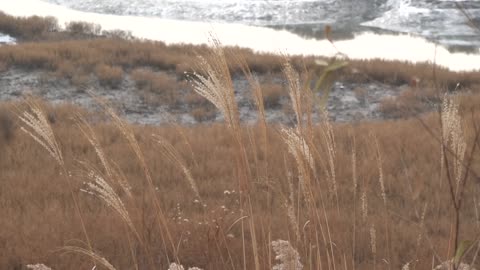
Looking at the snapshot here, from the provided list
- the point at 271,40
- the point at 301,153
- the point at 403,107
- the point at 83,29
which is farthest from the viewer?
the point at 271,40

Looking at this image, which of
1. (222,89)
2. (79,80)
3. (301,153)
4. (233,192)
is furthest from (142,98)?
(222,89)

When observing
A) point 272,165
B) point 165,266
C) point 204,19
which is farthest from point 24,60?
point 204,19

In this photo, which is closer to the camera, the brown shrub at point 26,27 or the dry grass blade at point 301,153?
the dry grass blade at point 301,153

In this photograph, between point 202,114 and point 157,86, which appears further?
point 157,86

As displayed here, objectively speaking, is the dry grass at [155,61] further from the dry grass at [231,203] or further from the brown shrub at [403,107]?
the dry grass at [231,203]

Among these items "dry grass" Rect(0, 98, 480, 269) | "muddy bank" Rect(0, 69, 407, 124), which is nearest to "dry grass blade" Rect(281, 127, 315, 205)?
"dry grass" Rect(0, 98, 480, 269)

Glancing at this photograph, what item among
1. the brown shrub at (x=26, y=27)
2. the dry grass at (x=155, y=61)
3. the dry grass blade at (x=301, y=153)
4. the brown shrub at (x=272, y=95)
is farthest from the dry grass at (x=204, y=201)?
the brown shrub at (x=26, y=27)

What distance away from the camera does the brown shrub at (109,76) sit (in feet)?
40.3

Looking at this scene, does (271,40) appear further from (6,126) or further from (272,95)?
(6,126)

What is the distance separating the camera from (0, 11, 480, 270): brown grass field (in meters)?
2.30

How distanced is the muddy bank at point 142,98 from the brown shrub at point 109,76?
0.10 metres

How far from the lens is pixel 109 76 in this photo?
484 inches

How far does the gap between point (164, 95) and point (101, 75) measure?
1474 mm

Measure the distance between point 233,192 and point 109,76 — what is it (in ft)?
24.7
